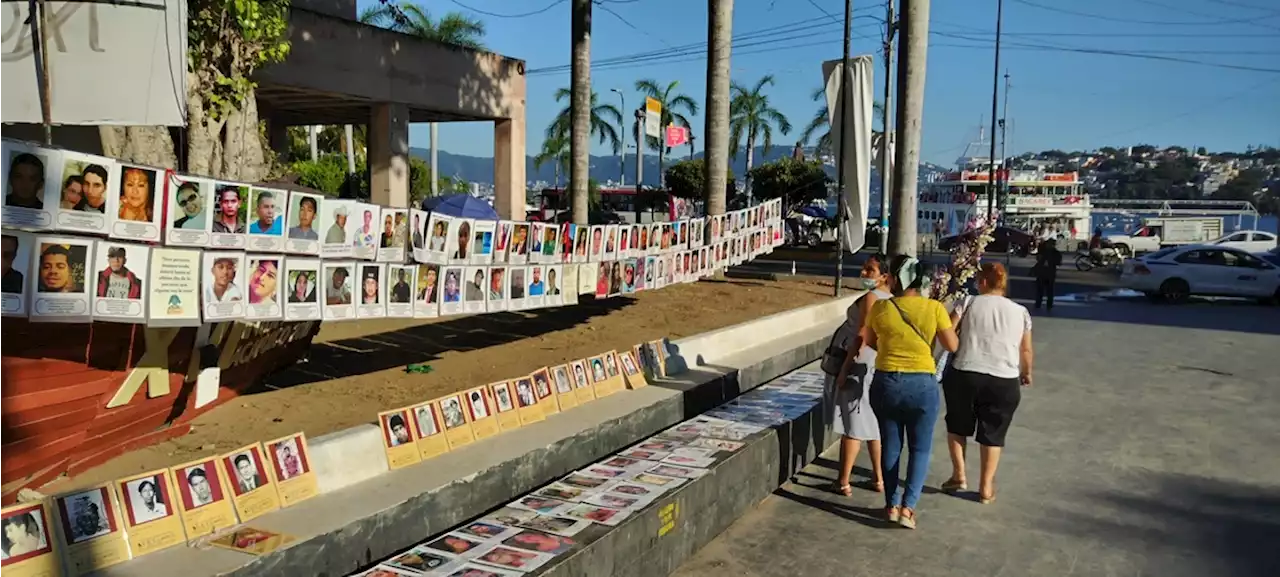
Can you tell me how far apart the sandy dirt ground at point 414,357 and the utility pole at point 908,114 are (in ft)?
8.17

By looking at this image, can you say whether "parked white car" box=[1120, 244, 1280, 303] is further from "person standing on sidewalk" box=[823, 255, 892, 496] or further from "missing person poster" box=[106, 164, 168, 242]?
→ "missing person poster" box=[106, 164, 168, 242]

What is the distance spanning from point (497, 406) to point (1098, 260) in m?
34.6

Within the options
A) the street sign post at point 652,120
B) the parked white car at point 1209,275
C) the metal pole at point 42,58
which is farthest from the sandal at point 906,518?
the parked white car at point 1209,275

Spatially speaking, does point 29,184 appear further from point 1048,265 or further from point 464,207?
point 1048,265

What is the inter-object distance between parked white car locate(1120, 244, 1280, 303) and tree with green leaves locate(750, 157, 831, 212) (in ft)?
68.5

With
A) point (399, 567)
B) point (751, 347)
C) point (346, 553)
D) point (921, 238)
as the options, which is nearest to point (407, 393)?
point (346, 553)

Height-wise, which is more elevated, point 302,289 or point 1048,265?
point 302,289

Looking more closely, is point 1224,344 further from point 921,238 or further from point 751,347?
point 921,238

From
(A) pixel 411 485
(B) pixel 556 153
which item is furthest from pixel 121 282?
(B) pixel 556 153

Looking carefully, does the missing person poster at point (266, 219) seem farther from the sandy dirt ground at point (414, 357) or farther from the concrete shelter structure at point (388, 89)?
the concrete shelter structure at point (388, 89)

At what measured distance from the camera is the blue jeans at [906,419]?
5465 mm

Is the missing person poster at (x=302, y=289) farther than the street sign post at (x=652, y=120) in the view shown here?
No

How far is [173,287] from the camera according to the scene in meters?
4.77

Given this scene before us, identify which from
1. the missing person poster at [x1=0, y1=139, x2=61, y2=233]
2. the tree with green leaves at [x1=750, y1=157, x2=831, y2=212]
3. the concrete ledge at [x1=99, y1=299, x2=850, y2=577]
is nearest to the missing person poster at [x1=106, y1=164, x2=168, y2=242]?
the missing person poster at [x1=0, y1=139, x2=61, y2=233]
